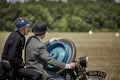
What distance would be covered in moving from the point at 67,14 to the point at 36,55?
139 metres

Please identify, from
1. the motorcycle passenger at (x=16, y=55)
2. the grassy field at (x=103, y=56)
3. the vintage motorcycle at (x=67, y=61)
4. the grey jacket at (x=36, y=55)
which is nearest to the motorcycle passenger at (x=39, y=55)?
the grey jacket at (x=36, y=55)

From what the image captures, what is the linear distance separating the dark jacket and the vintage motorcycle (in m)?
0.20

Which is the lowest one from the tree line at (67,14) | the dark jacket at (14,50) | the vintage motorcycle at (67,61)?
the tree line at (67,14)

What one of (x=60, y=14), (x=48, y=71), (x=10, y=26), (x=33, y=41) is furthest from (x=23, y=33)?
(x=60, y=14)

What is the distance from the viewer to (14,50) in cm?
829

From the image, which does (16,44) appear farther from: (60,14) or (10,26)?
(60,14)

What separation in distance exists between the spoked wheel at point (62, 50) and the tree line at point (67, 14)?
118m

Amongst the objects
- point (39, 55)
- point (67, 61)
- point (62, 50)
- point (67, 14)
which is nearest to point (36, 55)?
point (39, 55)

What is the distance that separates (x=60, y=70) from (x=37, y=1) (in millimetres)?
149273

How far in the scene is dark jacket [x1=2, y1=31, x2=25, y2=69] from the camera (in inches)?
326

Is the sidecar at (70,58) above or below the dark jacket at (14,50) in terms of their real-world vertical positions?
below

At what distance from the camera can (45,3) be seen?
157m

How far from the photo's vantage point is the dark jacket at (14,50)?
27.2ft

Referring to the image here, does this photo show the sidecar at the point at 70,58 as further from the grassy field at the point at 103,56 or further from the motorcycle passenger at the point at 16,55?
the grassy field at the point at 103,56
